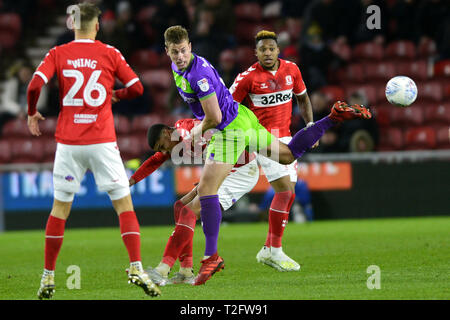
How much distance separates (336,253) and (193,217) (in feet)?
8.22

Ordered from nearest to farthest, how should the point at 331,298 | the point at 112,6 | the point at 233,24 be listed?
the point at 331,298, the point at 233,24, the point at 112,6

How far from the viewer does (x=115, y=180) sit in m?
6.13

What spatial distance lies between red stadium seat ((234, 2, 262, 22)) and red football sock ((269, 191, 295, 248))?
35.6 feet

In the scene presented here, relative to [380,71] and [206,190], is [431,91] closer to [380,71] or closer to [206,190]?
[380,71]

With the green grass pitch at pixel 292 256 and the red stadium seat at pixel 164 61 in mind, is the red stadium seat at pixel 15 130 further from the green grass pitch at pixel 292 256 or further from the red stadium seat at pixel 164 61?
the green grass pitch at pixel 292 256

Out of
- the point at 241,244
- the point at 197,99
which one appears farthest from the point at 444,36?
the point at 197,99

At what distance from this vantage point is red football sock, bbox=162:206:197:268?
278 inches

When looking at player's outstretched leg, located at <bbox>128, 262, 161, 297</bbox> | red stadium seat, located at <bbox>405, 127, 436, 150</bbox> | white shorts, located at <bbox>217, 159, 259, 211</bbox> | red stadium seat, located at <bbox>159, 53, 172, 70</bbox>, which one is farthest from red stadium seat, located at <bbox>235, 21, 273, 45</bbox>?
player's outstretched leg, located at <bbox>128, 262, 161, 297</bbox>

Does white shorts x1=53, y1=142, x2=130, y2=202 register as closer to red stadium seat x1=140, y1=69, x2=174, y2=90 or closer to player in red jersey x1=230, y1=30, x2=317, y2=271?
player in red jersey x1=230, y1=30, x2=317, y2=271

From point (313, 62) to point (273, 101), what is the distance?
761 centimetres

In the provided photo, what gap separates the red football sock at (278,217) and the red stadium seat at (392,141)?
23.8 feet

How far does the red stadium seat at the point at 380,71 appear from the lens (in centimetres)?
1630

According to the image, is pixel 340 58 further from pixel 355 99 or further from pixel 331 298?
pixel 331 298

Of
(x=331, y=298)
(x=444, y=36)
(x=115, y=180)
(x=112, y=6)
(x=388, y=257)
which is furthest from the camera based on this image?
(x=112, y=6)
